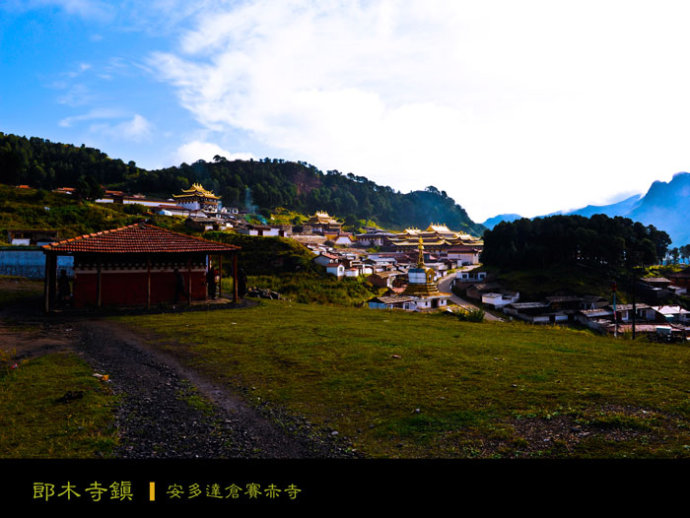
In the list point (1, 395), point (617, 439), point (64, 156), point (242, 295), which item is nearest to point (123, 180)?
point (64, 156)

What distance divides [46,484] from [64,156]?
119 metres

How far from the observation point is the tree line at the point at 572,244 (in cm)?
6356

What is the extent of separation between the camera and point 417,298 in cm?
4388

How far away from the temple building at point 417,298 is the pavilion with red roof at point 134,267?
22.8m

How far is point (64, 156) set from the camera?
3974 inches

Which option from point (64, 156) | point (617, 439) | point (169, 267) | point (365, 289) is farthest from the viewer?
point (64, 156)

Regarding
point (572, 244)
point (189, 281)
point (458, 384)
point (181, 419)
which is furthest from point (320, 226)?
point (181, 419)

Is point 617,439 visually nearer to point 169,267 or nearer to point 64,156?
point 169,267

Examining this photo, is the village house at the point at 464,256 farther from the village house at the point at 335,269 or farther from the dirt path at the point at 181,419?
the dirt path at the point at 181,419

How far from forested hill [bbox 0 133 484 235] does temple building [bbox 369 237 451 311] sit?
55.4 meters

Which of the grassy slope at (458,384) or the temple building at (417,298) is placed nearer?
the grassy slope at (458,384)

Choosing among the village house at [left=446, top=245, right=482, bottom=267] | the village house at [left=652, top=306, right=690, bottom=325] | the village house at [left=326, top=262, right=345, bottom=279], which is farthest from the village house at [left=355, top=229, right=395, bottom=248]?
the village house at [left=652, top=306, right=690, bottom=325]

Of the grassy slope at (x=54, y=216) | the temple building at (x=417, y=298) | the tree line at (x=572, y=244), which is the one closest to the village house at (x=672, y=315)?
the tree line at (x=572, y=244)

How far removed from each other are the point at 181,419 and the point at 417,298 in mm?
38054
